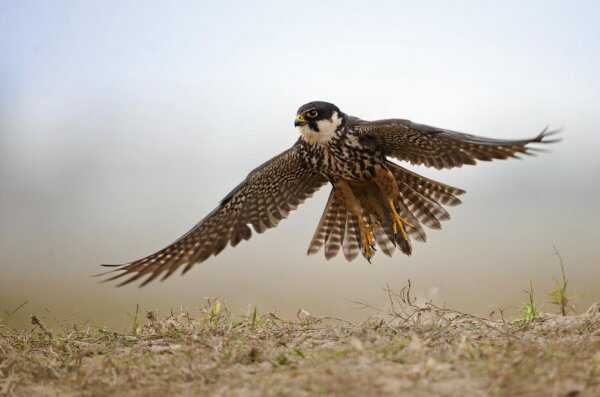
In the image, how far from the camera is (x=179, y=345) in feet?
15.9

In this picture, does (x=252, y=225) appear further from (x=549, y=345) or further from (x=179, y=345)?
(x=549, y=345)

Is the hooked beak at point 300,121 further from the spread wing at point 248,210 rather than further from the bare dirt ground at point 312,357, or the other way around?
the bare dirt ground at point 312,357

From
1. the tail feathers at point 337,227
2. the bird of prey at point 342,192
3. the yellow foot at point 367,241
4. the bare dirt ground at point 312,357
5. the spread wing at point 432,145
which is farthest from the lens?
the tail feathers at point 337,227

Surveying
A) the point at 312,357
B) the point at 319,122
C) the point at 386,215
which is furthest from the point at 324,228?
the point at 312,357

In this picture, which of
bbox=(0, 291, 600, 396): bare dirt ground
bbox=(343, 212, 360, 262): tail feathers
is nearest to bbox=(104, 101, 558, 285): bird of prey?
bbox=(343, 212, 360, 262): tail feathers

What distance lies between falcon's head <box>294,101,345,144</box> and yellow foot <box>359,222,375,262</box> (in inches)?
36.4

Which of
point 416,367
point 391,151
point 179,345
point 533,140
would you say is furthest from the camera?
point 391,151

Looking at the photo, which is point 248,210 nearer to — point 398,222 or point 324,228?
point 324,228

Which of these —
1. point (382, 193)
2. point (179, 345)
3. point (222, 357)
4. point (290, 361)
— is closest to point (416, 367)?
point (290, 361)

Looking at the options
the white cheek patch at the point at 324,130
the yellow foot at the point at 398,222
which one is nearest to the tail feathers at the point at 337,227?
the yellow foot at the point at 398,222

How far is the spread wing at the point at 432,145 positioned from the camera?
228 inches

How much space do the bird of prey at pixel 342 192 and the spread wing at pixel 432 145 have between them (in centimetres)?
1

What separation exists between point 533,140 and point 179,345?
9.42 feet

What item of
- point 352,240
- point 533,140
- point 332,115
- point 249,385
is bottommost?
point 249,385
